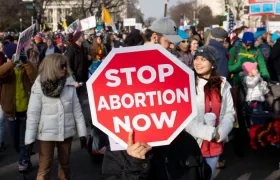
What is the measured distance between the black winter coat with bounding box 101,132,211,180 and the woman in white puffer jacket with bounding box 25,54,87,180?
2428 millimetres

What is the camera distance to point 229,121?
12.4 ft

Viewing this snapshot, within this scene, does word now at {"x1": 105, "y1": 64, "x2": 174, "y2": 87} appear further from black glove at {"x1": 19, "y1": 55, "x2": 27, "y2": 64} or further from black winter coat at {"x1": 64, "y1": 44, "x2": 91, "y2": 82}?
black winter coat at {"x1": 64, "y1": 44, "x2": 91, "y2": 82}

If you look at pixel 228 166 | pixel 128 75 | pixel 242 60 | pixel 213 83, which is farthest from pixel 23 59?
pixel 128 75

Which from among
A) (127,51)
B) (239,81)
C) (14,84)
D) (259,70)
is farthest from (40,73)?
(259,70)

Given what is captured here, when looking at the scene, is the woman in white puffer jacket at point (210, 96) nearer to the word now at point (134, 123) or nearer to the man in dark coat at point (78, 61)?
the word now at point (134, 123)

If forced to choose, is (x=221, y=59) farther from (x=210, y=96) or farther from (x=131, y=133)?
(x=131, y=133)

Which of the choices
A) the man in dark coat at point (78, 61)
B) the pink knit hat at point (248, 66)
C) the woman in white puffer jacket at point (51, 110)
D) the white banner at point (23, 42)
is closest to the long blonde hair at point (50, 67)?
the woman in white puffer jacket at point (51, 110)

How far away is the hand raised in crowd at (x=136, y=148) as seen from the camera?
2.19m

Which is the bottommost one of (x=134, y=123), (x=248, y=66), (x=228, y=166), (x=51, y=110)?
(x=228, y=166)

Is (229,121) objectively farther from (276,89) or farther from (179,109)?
(276,89)

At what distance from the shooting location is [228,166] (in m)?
6.67

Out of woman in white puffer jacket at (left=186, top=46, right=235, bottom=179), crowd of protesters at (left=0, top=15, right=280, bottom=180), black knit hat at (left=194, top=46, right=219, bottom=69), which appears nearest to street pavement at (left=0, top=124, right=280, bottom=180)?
crowd of protesters at (left=0, top=15, right=280, bottom=180)

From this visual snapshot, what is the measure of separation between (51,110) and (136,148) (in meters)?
2.80

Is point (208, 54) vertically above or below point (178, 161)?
above
